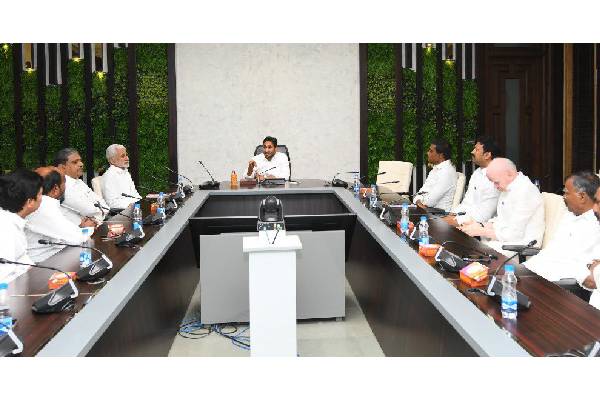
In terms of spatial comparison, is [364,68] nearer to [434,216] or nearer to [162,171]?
[162,171]

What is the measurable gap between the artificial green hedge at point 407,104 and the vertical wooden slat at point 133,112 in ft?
10.6

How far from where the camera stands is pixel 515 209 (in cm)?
399

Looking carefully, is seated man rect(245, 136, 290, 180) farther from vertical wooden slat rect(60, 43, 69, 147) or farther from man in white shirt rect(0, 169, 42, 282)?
man in white shirt rect(0, 169, 42, 282)

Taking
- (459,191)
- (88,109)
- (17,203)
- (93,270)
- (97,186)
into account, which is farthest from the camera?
(88,109)

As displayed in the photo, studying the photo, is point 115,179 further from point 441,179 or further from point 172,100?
point 441,179

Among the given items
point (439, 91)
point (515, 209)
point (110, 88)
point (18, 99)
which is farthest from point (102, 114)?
point (515, 209)

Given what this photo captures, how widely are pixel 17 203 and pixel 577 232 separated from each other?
277 cm

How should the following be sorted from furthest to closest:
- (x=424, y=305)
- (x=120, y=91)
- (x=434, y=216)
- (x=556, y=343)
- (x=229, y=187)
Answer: (x=120, y=91) → (x=229, y=187) → (x=434, y=216) → (x=424, y=305) → (x=556, y=343)

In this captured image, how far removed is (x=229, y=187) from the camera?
6.43 meters

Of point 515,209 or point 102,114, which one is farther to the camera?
point 102,114

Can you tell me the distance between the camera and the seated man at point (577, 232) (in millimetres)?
3068

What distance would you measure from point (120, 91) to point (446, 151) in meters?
4.83
